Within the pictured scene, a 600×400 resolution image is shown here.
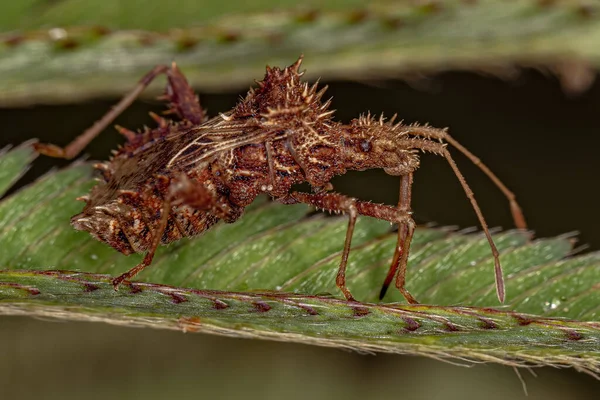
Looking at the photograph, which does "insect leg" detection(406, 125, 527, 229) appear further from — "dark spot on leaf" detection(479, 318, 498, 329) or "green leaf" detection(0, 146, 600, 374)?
"dark spot on leaf" detection(479, 318, 498, 329)

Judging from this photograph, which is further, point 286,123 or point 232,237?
point 286,123

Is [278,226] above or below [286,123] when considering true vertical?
below

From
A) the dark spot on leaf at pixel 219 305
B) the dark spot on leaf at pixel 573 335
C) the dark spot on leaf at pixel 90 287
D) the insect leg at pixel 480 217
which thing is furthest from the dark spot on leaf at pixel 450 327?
the dark spot on leaf at pixel 90 287

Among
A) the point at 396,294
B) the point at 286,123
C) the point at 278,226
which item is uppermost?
the point at 286,123

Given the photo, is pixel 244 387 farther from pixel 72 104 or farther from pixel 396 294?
pixel 72 104

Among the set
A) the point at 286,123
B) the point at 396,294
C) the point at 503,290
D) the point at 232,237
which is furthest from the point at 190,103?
the point at 503,290
